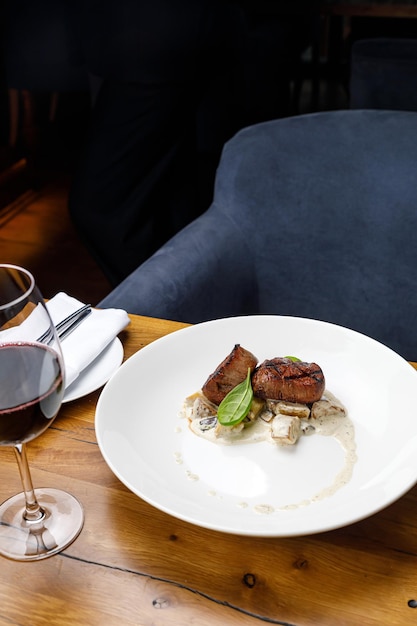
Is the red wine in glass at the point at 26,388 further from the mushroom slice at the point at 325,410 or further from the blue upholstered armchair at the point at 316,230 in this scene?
the blue upholstered armchair at the point at 316,230

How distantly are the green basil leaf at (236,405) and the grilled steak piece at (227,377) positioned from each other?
0.02m

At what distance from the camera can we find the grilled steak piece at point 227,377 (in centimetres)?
76

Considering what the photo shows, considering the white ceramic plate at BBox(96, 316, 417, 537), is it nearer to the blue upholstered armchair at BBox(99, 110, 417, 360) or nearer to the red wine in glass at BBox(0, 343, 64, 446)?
the red wine in glass at BBox(0, 343, 64, 446)

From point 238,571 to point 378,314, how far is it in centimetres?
89

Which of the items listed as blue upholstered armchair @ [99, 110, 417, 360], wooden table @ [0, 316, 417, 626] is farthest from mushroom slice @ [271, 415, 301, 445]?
blue upholstered armchair @ [99, 110, 417, 360]

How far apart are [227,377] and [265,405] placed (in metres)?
0.05

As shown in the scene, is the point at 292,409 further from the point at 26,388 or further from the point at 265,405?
the point at 26,388

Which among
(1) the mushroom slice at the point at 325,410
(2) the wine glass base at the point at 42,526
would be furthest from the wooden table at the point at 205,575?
(1) the mushroom slice at the point at 325,410

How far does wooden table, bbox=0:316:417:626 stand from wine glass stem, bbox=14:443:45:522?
0.15 feet

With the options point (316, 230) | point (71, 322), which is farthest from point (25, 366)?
point (316, 230)

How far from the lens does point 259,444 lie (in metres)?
0.73

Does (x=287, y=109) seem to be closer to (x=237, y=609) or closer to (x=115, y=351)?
(x=115, y=351)

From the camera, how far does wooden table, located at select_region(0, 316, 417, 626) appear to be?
0.59 m

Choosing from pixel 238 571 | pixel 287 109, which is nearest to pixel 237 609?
pixel 238 571
